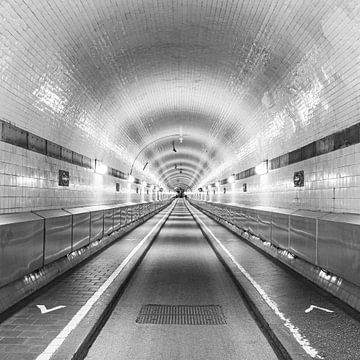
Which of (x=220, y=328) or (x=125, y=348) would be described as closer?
(x=125, y=348)

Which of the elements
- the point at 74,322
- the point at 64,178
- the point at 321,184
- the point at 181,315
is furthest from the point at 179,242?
the point at 74,322

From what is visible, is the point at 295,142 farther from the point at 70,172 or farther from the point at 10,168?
the point at 10,168

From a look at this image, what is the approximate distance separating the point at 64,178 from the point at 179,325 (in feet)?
23.2

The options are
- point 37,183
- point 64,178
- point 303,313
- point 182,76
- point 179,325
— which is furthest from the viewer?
point 182,76

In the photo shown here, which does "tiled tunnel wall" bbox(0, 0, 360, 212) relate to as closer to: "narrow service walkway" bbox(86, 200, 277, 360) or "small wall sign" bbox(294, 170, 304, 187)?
"small wall sign" bbox(294, 170, 304, 187)

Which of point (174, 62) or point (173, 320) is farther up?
point (174, 62)

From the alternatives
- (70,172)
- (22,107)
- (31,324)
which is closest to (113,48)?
(22,107)

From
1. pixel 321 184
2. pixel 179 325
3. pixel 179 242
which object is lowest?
pixel 179 325

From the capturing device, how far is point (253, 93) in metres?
13.1

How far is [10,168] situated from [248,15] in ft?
17.9

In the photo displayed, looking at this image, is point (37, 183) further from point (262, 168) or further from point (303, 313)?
point (262, 168)

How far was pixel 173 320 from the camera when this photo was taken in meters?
5.66

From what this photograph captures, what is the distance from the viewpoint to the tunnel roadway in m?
4.48

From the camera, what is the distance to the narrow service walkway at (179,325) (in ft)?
14.7
